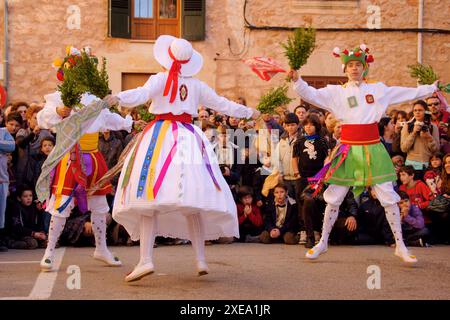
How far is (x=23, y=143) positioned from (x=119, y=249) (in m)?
1.98

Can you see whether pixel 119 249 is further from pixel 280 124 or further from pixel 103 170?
pixel 280 124

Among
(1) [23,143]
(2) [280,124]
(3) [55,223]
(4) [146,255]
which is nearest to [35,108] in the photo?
(1) [23,143]

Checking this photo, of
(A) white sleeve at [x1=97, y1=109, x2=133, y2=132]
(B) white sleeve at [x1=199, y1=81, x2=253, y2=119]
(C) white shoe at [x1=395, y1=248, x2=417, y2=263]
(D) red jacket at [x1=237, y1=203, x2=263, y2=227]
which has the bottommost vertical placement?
(C) white shoe at [x1=395, y1=248, x2=417, y2=263]

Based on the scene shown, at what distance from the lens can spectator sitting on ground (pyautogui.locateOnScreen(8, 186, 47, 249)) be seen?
11.2 m

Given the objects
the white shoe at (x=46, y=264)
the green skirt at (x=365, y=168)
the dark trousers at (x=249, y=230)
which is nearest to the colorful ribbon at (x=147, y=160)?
the white shoe at (x=46, y=264)

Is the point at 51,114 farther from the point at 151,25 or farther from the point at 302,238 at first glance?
the point at 151,25

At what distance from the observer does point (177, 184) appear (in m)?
7.81

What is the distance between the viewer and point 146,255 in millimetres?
7824

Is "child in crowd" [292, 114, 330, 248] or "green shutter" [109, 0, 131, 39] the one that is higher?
"green shutter" [109, 0, 131, 39]

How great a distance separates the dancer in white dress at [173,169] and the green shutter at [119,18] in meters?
10.4

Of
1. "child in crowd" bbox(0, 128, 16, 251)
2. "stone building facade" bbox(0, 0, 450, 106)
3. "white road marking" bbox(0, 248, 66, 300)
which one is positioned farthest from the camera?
"stone building facade" bbox(0, 0, 450, 106)

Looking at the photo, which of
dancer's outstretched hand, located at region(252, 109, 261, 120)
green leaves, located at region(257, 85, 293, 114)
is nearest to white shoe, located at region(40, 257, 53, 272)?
dancer's outstretched hand, located at region(252, 109, 261, 120)

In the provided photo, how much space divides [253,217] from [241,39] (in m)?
7.92

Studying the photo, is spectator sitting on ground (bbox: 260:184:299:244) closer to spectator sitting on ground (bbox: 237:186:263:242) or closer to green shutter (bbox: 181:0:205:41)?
spectator sitting on ground (bbox: 237:186:263:242)
